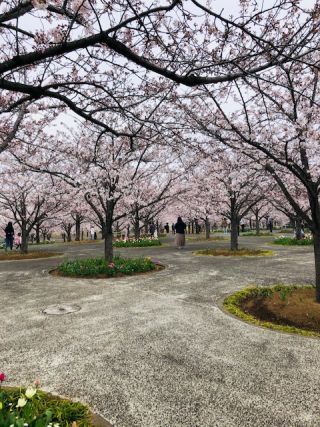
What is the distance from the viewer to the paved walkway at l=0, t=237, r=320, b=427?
302 centimetres

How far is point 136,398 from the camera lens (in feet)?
10.6

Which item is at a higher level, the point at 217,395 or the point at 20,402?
the point at 20,402

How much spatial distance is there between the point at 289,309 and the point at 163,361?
319 centimetres

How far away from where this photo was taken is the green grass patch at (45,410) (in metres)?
2.44

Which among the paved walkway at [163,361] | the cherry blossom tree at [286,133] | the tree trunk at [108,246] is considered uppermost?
the cherry blossom tree at [286,133]

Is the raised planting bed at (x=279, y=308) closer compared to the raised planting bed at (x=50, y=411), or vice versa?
the raised planting bed at (x=50, y=411)

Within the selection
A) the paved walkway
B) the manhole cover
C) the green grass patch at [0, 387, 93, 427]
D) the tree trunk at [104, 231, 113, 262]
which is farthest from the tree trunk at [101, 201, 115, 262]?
the green grass patch at [0, 387, 93, 427]

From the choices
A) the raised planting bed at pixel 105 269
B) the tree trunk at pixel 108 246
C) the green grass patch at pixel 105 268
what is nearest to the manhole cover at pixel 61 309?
the raised planting bed at pixel 105 269

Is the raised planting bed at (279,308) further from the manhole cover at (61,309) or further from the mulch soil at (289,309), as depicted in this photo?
the manhole cover at (61,309)

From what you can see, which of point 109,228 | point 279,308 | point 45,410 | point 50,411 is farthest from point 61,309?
point 109,228

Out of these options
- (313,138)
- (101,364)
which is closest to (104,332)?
(101,364)

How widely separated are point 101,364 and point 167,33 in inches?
162

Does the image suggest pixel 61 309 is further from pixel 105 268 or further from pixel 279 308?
pixel 279 308

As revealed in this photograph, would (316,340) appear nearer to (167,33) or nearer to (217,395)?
(217,395)
